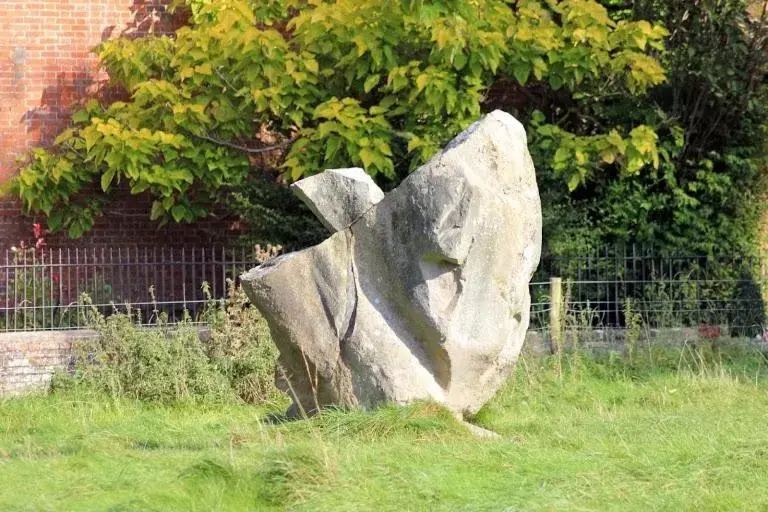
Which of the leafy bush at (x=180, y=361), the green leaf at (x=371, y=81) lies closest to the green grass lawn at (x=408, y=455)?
the leafy bush at (x=180, y=361)

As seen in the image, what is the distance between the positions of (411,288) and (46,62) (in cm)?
942

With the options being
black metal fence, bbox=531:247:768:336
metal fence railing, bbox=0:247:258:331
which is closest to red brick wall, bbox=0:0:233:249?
metal fence railing, bbox=0:247:258:331


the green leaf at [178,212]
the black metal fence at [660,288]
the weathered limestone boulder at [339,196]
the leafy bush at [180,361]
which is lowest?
the leafy bush at [180,361]

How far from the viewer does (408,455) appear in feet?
Answer: 23.6

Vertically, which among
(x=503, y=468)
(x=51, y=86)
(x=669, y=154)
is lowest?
(x=503, y=468)

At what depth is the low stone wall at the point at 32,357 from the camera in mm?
11727

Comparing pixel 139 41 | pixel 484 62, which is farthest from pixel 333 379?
pixel 139 41

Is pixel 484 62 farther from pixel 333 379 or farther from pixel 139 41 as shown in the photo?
pixel 333 379

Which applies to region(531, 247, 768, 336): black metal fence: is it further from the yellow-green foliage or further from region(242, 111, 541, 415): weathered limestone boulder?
region(242, 111, 541, 415): weathered limestone boulder

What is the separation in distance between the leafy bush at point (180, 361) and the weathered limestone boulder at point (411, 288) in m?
2.59

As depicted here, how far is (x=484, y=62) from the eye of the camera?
43.2 feet

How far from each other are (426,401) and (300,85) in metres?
6.36

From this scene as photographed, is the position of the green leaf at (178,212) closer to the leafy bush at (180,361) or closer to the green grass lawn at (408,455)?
the leafy bush at (180,361)

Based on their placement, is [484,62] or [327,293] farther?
[484,62]
